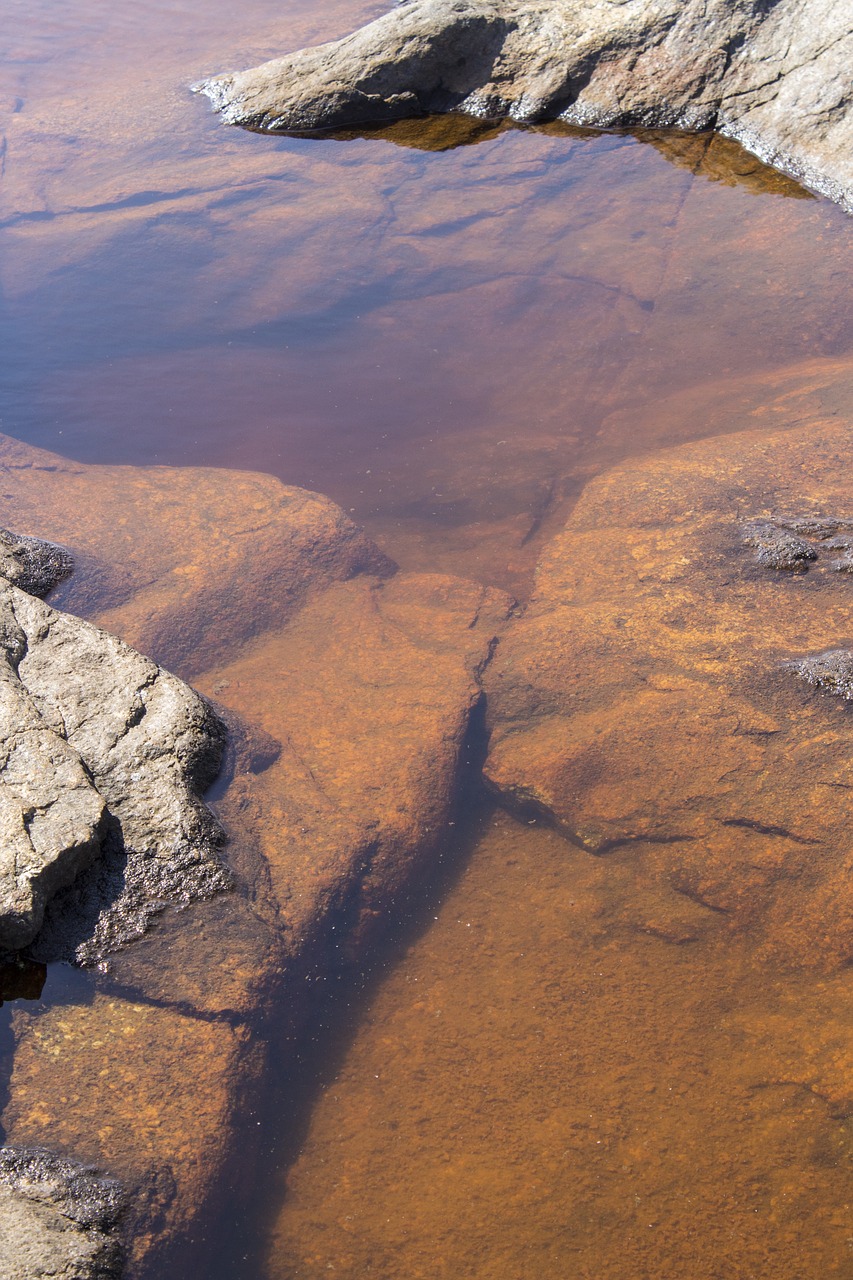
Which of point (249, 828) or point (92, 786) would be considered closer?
point (92, 786)

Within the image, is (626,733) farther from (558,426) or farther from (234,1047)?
(558,426)

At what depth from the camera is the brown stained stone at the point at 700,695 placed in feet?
8.59

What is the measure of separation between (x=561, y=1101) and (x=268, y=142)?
6676mm

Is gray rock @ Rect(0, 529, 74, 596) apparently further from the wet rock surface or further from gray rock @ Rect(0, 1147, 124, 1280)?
gray rock @ Rect(0, 1147, 124, 1280)

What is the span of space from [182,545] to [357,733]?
124 cm

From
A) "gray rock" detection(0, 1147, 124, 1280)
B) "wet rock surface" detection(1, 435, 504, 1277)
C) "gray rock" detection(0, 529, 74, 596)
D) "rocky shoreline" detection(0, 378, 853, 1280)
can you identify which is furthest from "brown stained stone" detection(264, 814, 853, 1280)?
"gray rock" detection(0, 529, 74, 596)

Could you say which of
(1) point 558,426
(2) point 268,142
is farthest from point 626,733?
(2) point 268,142

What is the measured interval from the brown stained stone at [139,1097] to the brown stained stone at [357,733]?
0.36 m

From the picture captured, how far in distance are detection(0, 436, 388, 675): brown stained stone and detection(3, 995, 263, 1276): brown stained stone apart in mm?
1356

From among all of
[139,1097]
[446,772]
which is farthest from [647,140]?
[139,1097]

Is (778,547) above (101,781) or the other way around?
above

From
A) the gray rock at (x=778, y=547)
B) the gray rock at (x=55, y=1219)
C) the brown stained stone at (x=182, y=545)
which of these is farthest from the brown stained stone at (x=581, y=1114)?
the brown stained stone at (x=182, y=545)

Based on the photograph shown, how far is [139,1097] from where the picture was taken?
2.12 metres

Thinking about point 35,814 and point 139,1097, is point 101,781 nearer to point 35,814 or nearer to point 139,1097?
point 35,814
